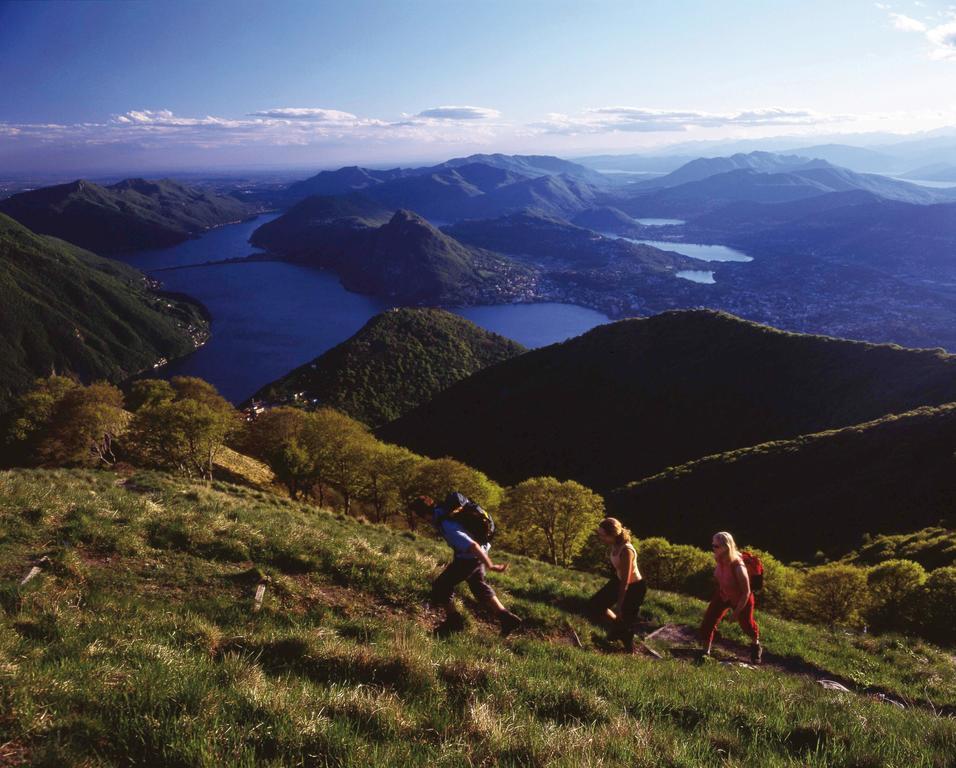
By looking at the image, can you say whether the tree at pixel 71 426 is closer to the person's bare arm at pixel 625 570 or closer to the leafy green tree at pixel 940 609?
the person's bare arm at pixel 625 570

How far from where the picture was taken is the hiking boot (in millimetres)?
8906

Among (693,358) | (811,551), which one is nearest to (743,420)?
(693,358)

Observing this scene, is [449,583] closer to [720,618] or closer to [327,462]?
[720,618]

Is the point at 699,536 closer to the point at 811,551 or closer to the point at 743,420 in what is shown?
the point at 811,551

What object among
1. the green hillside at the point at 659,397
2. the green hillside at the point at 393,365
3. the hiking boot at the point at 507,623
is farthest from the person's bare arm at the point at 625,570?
the green hillside at the point at 393,365

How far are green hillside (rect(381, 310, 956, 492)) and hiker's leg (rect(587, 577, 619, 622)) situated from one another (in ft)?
207

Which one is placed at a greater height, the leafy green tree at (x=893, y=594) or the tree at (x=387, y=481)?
the leafy green tree at (x=893, y=594)

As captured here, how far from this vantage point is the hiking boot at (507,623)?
8906 mm

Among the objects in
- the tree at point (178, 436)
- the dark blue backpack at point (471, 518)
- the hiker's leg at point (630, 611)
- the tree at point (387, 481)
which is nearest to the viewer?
the dark blue backpack at point (471, 518)

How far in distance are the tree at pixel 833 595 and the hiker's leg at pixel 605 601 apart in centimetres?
1440

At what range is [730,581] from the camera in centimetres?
1012

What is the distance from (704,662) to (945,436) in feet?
148

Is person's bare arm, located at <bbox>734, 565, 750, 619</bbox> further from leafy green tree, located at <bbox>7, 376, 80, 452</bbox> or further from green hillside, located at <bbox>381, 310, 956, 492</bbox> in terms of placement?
green hillside, located at <bbox>381, 310, 956, 492</bbox>

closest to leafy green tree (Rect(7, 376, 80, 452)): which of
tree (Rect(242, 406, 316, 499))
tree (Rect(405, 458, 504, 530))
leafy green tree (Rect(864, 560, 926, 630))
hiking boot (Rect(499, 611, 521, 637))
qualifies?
tree (Rect(242, 406, 316, 499))
